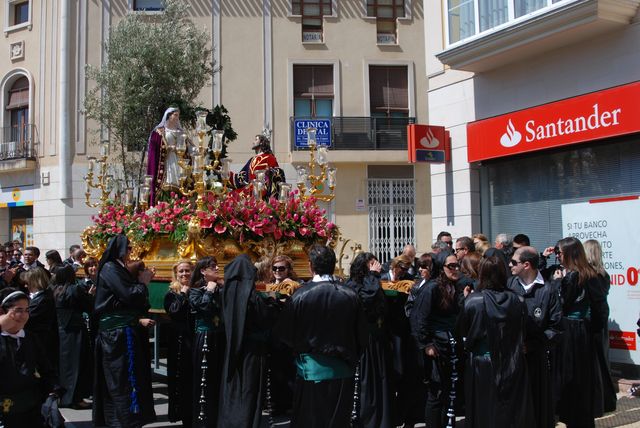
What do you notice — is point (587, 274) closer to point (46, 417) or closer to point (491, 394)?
point (491, 394)

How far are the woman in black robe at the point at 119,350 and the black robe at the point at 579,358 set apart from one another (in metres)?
3.96

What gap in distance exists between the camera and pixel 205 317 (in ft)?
20.9

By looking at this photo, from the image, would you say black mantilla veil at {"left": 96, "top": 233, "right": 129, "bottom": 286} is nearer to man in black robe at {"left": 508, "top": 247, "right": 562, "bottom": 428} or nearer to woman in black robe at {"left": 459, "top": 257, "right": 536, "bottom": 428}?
woman in black robe at {"left": 459, "top": 257, "right": 536, "bottom": 428}

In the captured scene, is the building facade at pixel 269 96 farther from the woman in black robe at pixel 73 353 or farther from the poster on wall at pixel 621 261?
the woman in black robe at pixel 73 353

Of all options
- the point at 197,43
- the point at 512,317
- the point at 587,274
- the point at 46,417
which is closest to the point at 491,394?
the point at 512,317

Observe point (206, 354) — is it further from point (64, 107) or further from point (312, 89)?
point (312, 89)

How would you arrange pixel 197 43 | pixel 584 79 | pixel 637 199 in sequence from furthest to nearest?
pixel 197 43, pixel 584 79, pixel 637 199

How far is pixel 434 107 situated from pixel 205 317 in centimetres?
889

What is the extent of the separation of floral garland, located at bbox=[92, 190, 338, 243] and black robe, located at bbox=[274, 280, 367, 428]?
3301 mm

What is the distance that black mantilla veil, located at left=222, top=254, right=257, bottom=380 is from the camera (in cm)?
570

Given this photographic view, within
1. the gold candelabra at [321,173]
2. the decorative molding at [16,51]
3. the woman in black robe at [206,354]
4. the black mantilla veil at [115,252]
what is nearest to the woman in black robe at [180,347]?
the woman in black robe at [206,354]

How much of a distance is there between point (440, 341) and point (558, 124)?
629 centimetres

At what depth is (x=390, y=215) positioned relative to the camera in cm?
2350

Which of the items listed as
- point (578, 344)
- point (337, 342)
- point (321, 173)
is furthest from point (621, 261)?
point (337, 342)
